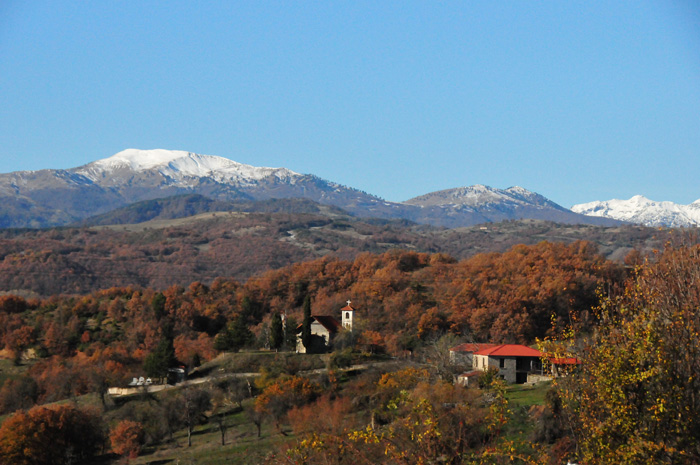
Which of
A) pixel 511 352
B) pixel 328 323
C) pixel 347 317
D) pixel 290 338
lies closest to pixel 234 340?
pixel 290 338

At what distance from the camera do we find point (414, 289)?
93.2m

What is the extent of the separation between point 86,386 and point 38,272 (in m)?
129

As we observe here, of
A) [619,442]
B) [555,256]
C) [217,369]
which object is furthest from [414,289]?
[619,442]

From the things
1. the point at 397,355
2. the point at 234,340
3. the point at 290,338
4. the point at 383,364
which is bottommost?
the point at 397,355

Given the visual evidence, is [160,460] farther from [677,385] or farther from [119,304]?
[119,304]

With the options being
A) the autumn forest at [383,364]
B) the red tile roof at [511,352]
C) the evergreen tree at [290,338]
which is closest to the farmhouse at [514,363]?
the red tile roof at [511,352]

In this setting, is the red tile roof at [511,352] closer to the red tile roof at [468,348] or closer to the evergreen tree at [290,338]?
the red tile roof at [468,348]

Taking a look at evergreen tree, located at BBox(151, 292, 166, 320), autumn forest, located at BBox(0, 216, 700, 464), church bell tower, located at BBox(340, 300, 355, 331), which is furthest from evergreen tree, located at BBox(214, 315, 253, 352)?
evergreen tree, located at BBox(151, 292, 166, 320)

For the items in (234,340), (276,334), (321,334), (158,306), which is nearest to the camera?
(276,334)

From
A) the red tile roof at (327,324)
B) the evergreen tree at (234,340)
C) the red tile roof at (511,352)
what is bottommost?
the evergreen tree at (234,340)

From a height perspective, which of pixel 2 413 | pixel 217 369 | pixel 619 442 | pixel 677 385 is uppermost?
pixel 677 385

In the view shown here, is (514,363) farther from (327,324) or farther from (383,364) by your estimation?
(327,324)

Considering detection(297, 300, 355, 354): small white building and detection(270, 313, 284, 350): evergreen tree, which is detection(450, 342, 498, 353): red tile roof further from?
detection(270, 313, 284, 350): evergreen tree

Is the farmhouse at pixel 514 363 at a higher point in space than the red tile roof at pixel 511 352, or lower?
lower
